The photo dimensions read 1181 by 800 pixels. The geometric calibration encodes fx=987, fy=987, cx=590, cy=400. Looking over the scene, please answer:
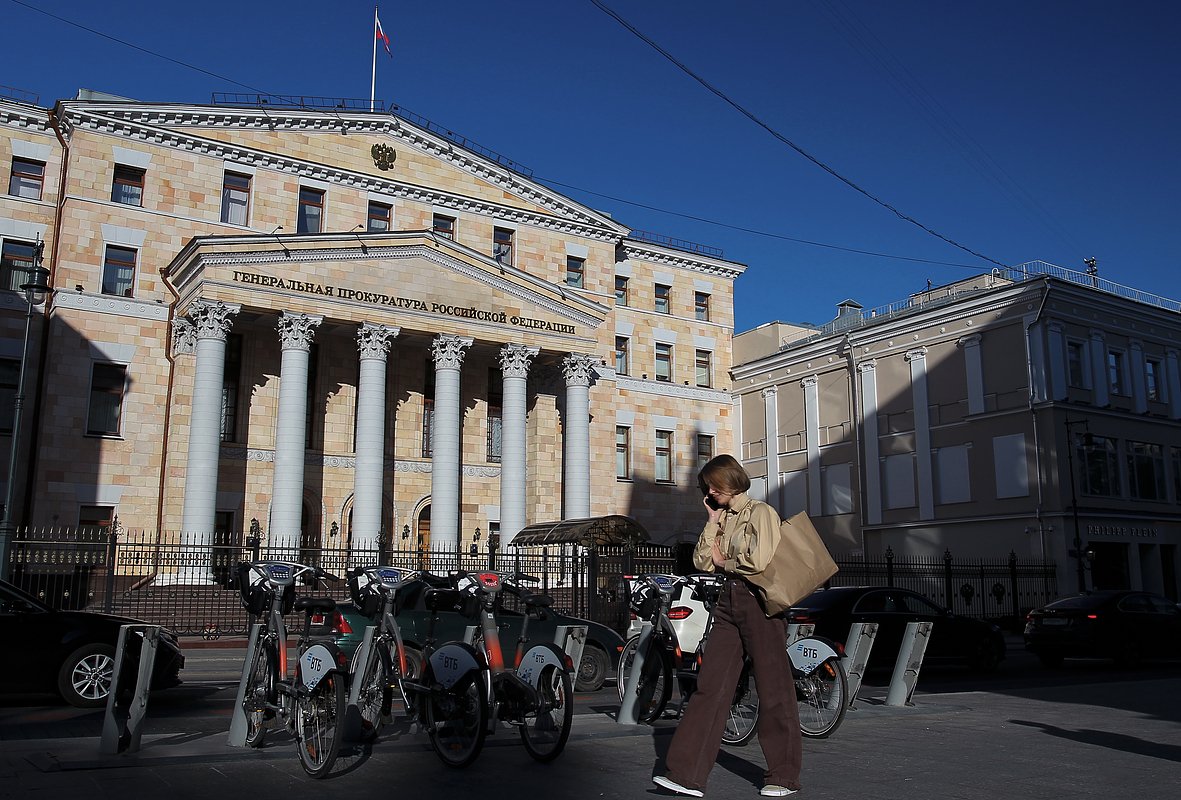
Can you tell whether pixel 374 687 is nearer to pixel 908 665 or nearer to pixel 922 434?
pixel 908 665

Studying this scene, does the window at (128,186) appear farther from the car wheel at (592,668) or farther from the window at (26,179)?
the car wheel at (592,668)

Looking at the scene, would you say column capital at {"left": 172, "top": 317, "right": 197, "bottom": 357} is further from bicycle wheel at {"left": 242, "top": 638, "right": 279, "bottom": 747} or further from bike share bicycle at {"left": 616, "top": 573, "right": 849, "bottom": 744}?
bicycle wheel at {"left": 242, "top": 638, "right": 279, "bottom": 747}

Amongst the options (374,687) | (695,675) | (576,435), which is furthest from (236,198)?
(374,687)

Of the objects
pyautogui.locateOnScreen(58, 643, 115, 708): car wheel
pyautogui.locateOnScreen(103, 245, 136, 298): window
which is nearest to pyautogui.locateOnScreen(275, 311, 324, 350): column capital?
pyautogui.locateOnScreen(103, 245, 136, 298): window

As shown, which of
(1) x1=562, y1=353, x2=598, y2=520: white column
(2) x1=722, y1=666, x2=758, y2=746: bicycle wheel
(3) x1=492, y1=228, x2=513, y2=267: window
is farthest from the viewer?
(3) x1=492, y1=228, x2=513, y2=267: window

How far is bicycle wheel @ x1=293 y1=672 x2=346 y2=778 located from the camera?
655 centimetres

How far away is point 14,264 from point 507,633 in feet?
84.3

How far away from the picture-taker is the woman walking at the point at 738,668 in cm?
598

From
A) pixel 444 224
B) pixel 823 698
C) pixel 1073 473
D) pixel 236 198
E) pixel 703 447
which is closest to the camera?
pixel 823 698

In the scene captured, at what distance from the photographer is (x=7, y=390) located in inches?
1201

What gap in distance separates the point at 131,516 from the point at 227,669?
1589cm

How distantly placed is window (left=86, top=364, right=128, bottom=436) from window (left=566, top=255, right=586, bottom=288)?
18031 millimetres

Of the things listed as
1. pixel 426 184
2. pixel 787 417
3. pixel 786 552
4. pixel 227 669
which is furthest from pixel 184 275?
pixel 786 552

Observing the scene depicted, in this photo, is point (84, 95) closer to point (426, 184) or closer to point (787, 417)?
point (426, 184)
